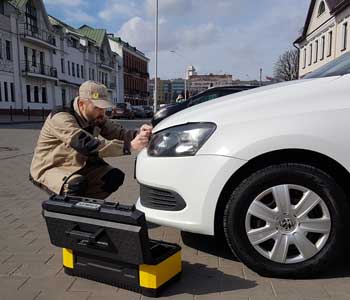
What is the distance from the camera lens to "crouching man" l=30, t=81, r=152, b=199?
10.8ft

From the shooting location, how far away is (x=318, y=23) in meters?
40.4

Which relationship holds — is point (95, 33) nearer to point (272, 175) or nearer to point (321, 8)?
point (321, 8)

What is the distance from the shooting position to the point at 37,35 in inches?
1663

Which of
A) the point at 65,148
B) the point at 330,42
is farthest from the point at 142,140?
the point at 330,42

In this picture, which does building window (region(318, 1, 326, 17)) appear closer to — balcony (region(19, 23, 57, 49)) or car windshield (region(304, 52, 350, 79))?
balcony (region(19, 23, 57, 49))

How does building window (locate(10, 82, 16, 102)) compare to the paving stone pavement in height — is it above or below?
above

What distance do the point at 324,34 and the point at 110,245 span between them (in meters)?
40.0

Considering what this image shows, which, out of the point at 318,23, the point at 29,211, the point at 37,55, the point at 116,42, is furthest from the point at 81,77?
the point at 29,211

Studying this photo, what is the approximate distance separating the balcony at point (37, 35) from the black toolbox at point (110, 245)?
132 ft

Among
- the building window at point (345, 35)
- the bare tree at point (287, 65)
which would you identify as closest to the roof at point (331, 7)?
the building window at point (345, 35)

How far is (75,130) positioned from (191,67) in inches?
2266

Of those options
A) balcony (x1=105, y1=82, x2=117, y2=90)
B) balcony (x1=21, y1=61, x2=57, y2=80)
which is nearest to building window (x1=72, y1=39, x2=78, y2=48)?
balcony (x1=21, y1=61, x2=57, y2=80)

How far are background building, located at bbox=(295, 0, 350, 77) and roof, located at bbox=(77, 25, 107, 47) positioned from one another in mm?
30652

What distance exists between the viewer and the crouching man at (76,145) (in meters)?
3.30
